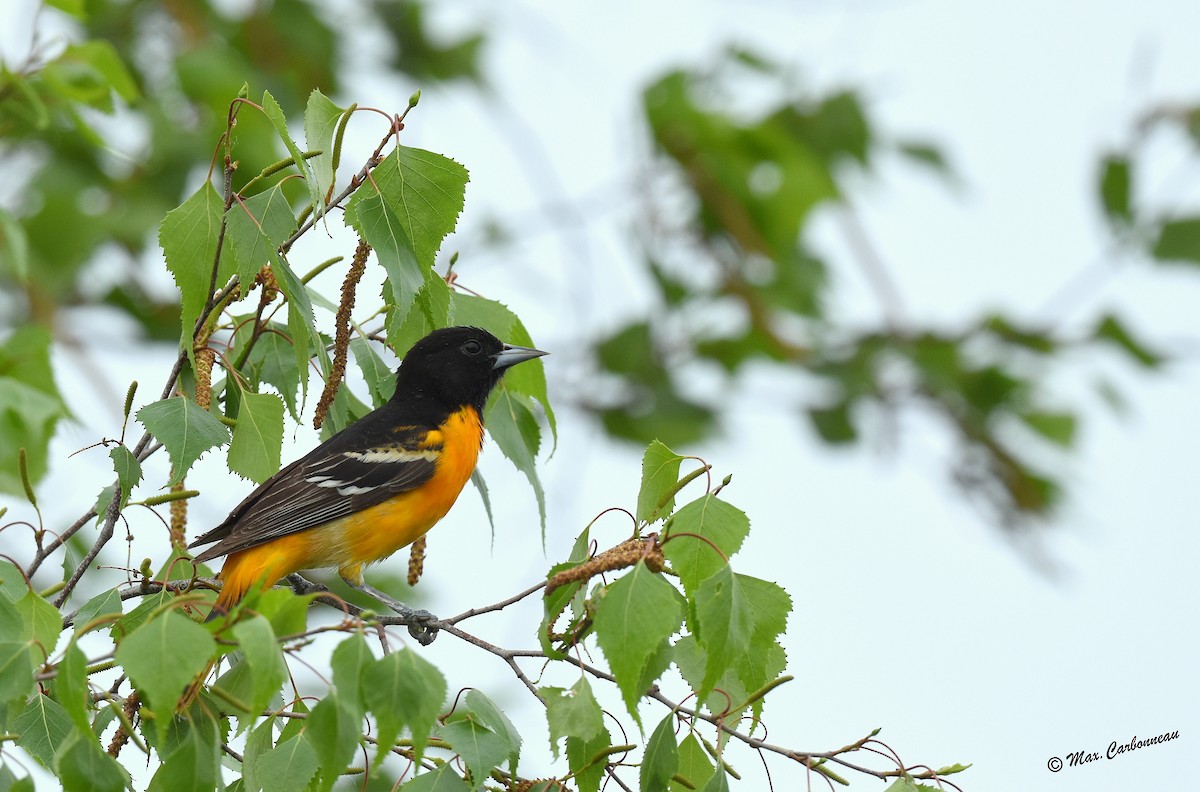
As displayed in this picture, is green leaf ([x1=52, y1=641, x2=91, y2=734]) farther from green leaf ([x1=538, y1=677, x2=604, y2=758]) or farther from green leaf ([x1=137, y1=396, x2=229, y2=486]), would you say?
green leaf ([x1=538, y1=677, x2=604, y2=758])

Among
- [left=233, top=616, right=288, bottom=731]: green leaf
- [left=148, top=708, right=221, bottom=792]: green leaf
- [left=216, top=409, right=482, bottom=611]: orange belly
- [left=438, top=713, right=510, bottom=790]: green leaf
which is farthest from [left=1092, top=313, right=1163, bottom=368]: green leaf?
[left=233, top=616, right=288, bottom=731]: green leaf

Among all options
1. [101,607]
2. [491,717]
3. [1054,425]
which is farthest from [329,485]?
[1054,425]

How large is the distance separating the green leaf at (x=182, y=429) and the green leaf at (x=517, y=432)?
806 mm

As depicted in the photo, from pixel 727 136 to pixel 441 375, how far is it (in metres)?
3.29

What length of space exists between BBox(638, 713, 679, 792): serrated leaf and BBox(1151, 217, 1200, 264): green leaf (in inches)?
222

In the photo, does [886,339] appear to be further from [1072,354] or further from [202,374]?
[202,374]

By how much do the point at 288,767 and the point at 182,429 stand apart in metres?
0.80

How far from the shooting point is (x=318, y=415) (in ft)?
11.2

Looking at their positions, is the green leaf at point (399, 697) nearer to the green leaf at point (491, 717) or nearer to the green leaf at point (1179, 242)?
the green leaf at point (491, 717)

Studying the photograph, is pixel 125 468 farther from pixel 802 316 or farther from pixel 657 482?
pixel 802 316

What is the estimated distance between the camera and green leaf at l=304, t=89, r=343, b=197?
2.83m

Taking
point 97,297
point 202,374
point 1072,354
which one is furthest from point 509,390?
point 1072,354

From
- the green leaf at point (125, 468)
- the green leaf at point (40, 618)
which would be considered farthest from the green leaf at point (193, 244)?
the green leaf at point (40, 618)

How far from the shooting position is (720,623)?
262 centimetres
